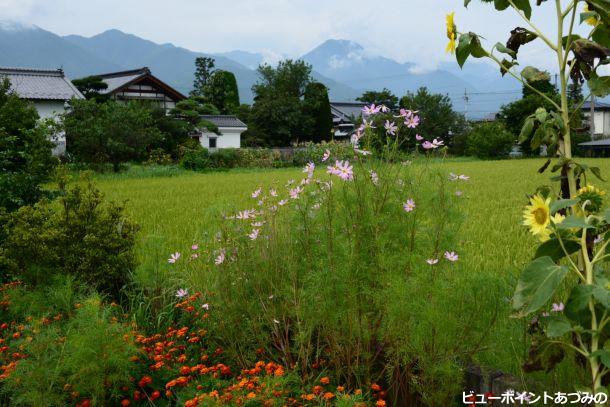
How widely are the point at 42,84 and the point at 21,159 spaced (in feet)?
65.5

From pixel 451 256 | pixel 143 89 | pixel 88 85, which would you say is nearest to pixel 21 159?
pixel 451 256

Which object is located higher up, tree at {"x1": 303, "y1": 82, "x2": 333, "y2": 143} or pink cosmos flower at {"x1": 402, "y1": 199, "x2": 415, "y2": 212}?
tree at {"x1": 303, "y1": 82, "x2": 333, "y2": 143}

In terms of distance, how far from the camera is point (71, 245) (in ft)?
10.8

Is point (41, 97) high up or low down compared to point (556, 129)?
up

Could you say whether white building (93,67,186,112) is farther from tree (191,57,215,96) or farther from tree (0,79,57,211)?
tree (0,79,57,211)

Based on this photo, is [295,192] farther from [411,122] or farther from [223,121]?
[223,121]

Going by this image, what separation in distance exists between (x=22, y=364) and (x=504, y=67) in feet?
6.42

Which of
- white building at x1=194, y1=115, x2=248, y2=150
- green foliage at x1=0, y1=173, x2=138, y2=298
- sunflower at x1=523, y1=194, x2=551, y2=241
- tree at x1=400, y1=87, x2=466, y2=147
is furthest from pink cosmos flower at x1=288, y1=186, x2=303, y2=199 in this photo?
tree at x1=400, y1=87, x2=466, y2=147

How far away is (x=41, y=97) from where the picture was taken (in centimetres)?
2041

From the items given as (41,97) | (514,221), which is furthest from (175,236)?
(41,97)

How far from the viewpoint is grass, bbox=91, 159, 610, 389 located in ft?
7.06

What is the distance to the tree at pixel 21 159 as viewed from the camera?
3.75 m

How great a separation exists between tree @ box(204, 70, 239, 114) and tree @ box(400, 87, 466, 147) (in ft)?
33.9

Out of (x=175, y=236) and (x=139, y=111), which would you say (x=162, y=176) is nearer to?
(x=139, y=111)
